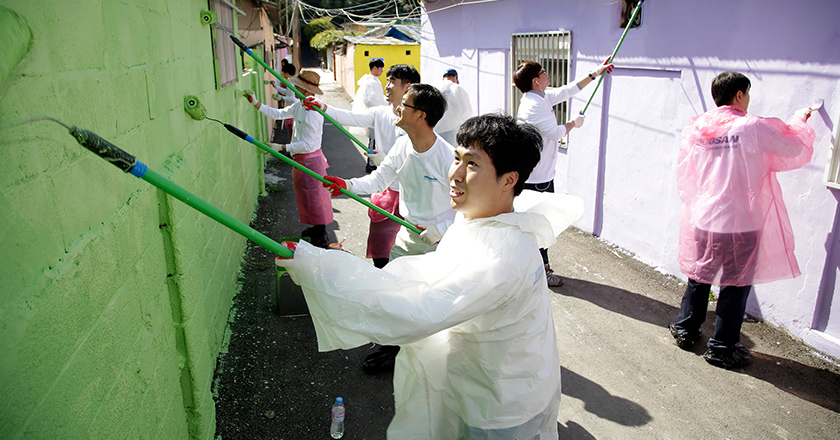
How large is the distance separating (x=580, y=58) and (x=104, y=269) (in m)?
6.11

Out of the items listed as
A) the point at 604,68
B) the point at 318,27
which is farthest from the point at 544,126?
the point at 318,27

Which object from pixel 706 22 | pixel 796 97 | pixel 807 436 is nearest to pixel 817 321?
pixel 807 436

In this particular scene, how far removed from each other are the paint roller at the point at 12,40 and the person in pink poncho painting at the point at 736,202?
3.84 meters

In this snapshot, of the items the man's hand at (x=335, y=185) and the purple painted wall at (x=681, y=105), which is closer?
the man's hand at (x=335, y=185)

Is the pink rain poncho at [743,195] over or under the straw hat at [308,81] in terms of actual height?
under

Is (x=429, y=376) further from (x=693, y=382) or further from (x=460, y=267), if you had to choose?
(x=693, y=382)

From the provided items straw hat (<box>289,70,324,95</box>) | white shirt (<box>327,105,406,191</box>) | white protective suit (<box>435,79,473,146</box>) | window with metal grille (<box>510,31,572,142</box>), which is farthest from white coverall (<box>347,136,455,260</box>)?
window with metal grille (<box>510,31,572,142</box>)

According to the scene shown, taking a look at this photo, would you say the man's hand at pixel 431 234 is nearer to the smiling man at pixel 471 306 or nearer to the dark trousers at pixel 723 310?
the smiling man at pixel 471 306

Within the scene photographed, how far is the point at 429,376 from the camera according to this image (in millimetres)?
2215

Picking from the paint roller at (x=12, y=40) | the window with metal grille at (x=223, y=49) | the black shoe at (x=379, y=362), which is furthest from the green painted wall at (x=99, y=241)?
the window with metal grille at (x=223, y=49)

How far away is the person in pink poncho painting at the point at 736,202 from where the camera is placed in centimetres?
363

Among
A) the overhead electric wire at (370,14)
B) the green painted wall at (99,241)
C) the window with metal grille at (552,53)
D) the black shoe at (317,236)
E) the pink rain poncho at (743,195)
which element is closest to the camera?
the green painted wall at (99,241)

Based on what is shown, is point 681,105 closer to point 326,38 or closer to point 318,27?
point 326,38

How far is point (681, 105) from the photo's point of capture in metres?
5.14
